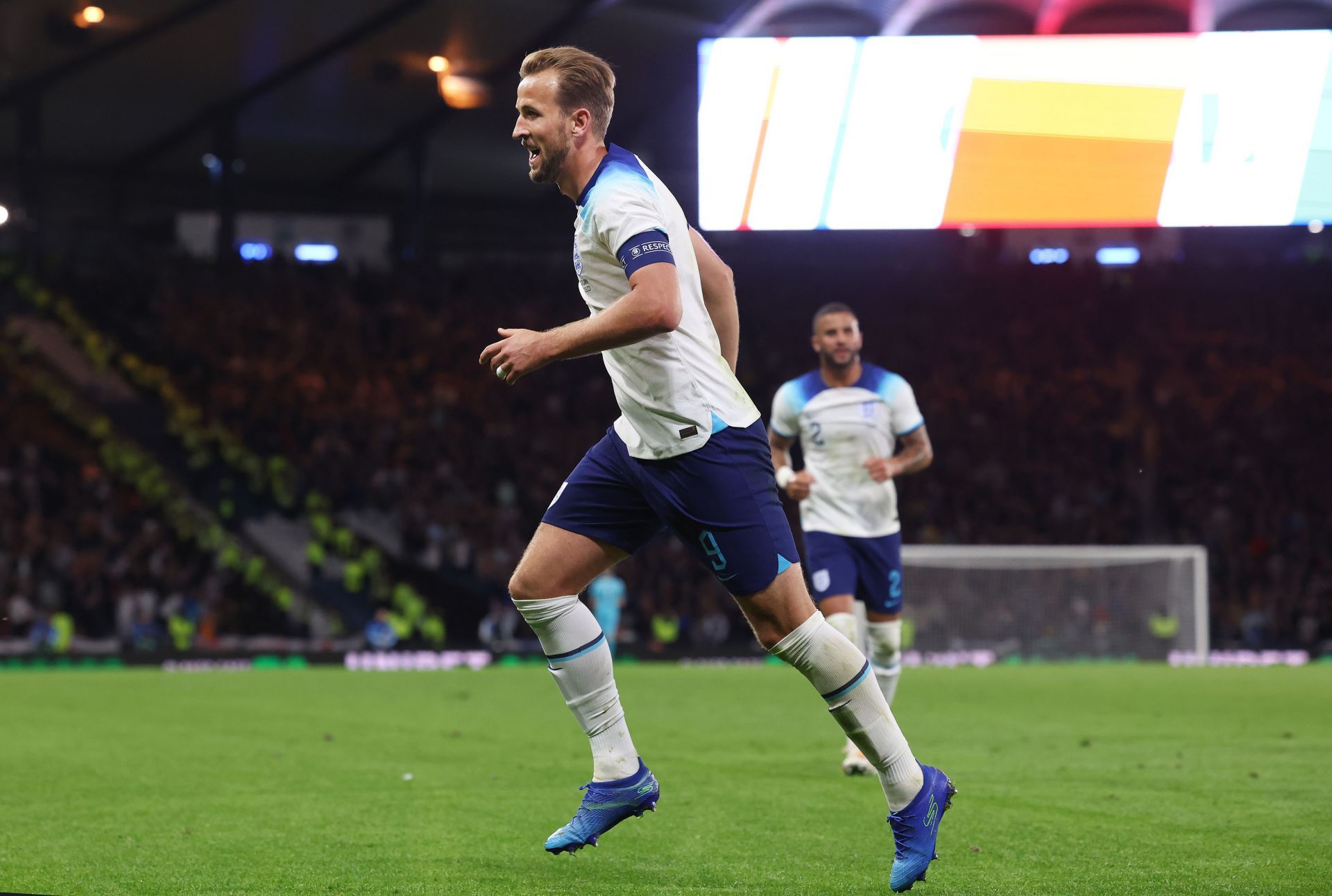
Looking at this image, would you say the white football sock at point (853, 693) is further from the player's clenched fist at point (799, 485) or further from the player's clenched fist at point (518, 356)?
the player's clenched fist at point (799, 485)

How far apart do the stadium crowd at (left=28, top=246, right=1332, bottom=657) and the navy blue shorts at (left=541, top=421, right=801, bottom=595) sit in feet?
53.1

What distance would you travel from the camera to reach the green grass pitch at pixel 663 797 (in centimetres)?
466

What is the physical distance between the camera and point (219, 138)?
29.1 m

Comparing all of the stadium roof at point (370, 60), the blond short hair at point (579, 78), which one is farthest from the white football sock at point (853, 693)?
the stadium roof at point (370, 60)

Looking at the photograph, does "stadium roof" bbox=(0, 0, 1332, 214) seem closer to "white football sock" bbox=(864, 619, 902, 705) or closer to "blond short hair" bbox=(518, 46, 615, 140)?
"white football sock" bbox=(864, 619, 902, 705)

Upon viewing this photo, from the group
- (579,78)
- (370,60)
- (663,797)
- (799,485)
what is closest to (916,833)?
(663,797)

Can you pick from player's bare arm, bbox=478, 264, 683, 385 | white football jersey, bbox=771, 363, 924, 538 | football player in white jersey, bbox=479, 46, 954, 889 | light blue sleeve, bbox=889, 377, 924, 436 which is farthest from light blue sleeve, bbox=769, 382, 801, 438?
player's bare arm, bbox=478, 264, 683, 385

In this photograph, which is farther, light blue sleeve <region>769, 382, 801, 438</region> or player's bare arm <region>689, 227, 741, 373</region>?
light blue sleeve <region>769, 382, 801, 438</region>

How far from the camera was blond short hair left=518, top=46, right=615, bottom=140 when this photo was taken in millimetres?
4559

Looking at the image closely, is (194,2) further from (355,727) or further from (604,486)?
(604,486)

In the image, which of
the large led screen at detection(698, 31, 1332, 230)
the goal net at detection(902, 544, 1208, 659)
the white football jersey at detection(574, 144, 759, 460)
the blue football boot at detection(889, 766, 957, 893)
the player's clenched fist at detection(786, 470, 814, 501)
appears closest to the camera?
the blue football boot at detection(889, 766, 957, 893)

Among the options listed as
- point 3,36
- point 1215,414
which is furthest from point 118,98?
point 1215,414

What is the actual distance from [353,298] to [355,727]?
19.9 m

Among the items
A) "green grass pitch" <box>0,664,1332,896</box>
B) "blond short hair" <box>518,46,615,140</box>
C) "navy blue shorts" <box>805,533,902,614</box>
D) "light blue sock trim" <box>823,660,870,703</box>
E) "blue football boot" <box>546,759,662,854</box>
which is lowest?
"green grass pitch" <box>0,664,1332,896</box>
